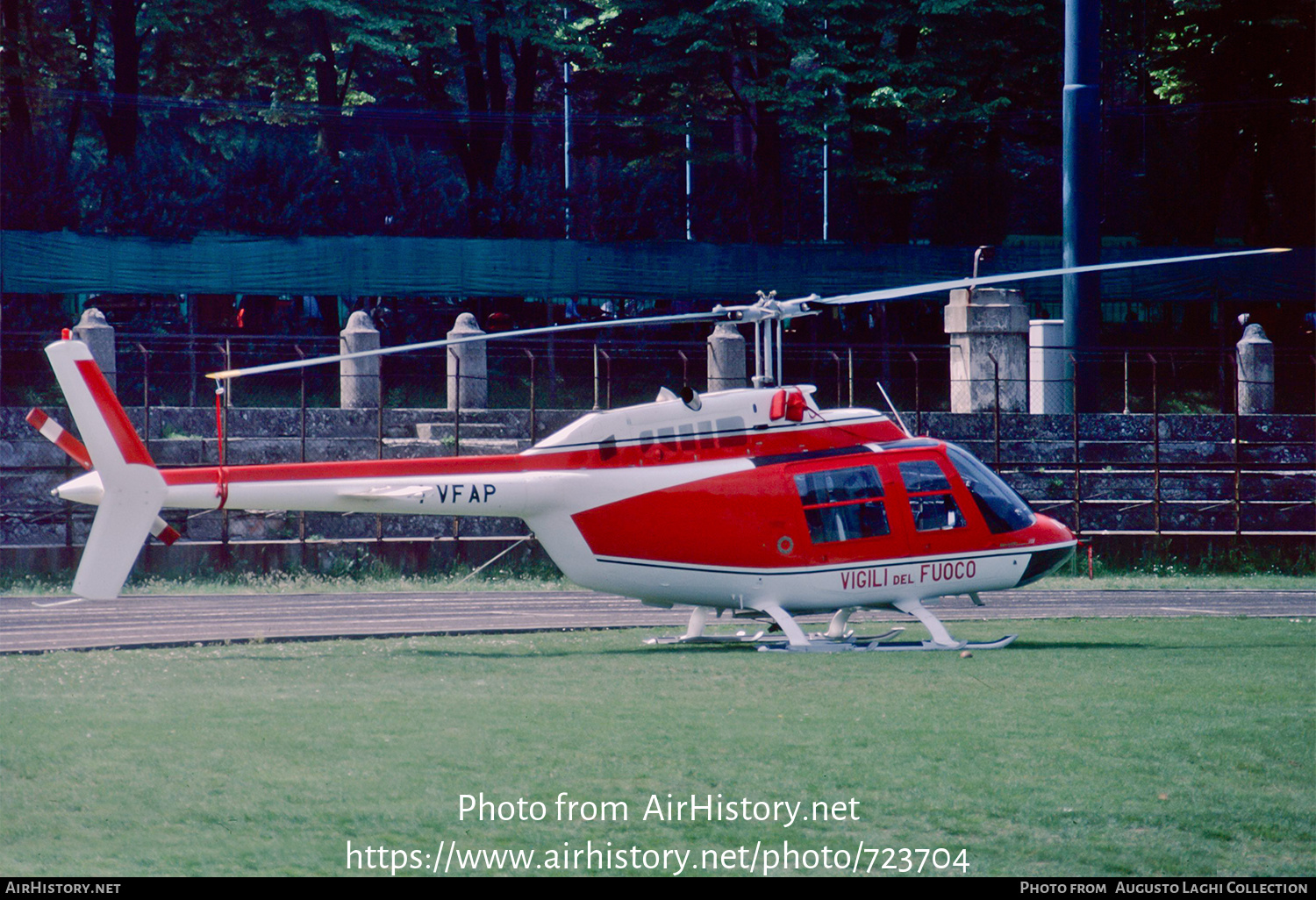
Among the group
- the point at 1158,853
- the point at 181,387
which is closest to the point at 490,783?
the point at 1158,853

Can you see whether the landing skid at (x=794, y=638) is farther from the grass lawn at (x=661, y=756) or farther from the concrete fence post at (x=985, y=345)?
the concrete fence post at (x=985, y=345)

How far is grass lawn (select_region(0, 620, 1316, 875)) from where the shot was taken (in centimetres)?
870

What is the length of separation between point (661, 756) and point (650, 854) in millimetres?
2307

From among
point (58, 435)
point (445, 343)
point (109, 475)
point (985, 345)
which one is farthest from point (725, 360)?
point (58, 435)

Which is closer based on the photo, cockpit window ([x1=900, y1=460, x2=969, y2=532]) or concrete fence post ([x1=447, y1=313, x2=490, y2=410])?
cockpit window ([x1=900, y1=460, x2=969, y2=532])

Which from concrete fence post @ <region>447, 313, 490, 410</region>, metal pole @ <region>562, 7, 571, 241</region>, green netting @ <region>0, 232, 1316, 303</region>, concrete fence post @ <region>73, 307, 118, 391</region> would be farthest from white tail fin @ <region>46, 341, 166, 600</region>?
metal pole @ <region>562, 7, 571, 241</region>

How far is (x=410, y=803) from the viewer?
31.2 ft

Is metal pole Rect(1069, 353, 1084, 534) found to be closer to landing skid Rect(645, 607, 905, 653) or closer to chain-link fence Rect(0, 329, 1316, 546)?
chain-link fence Rect(0, 329, 1316, 546)

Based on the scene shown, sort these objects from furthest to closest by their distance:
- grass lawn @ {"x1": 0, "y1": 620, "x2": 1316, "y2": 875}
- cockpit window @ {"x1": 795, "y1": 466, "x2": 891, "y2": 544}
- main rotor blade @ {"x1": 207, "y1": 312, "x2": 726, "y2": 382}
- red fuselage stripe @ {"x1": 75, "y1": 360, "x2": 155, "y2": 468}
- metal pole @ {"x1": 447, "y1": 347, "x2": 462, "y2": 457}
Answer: metal pole @ {"x1": 447, "y1": 347, "x2": 462, "y2": 457} < cockpit window @ {"x1": 795, "y1": 466, "x2": 891, "y2": 544} < red fuselage stripe @ {"x1": 75, "y1": 360, "x2": 155, "y2": 468} < main rotor blade @ {"x1": 207, "y1": 312, "x2": 726, "y2": 382} < grass lawn @ {"x1": 0, "y1": 620, "x2": 1316, "y2": 875}

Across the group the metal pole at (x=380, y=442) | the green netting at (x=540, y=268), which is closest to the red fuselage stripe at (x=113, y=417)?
the metal pole at (x=380, y=442)

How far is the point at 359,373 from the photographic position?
28.8m

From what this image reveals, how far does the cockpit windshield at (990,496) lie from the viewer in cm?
1753

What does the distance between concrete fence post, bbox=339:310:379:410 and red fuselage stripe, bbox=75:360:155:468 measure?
13.2 meters

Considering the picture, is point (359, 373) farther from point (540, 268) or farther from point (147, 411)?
point (540, 268)
